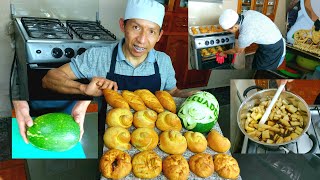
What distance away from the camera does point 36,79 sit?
1147 millimetres

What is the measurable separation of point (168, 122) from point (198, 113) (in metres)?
0.11

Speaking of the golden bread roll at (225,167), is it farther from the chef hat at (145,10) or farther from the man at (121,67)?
the chef hat at (145,10)

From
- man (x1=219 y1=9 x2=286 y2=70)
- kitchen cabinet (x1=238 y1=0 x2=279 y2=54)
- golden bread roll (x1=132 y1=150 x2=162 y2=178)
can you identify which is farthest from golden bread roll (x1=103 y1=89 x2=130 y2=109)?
kitchen cabinet (x1=238 y1=0 x2=279 y2=54)

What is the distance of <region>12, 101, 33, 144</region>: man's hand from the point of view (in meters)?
1.06

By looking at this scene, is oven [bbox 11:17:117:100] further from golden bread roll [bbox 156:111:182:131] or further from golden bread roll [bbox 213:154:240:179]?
golden bread roll [bbox 213:154:240:179]

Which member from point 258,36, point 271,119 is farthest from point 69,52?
point 271,119

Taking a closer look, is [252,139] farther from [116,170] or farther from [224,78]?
[116,170]

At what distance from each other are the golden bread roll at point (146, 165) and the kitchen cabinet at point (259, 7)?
0.66 meters

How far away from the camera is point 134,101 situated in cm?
109

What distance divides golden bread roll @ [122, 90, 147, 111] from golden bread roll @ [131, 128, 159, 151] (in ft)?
0.37

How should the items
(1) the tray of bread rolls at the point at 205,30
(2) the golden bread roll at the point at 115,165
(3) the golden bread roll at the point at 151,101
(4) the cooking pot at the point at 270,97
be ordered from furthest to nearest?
(4) the cooking pot at the point at 270,97 < (1) the tray of bread rolls at the point at 205,30 < (3) the golden bread roll at the point at 151,101 < (2) the golden bread roll at the point at 115,165

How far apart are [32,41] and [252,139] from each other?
91 cm

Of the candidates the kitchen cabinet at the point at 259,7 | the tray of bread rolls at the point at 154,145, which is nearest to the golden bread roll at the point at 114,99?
the tray of bread rolls at the point at 154,145

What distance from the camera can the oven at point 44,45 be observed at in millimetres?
1111
